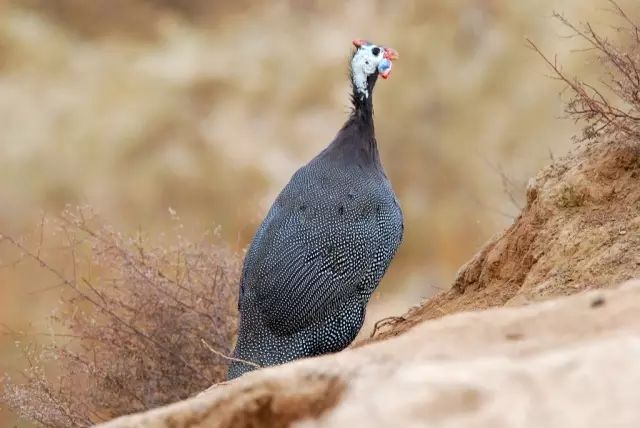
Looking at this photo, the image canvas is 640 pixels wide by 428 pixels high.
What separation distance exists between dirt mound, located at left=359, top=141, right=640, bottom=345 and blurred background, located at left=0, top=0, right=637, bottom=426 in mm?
4790

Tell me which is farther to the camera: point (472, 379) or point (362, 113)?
point (362, 113)

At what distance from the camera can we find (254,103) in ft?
29.7

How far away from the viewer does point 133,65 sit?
356 inches

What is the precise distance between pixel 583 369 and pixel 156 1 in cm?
806

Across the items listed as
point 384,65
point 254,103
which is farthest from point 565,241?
point 254,103

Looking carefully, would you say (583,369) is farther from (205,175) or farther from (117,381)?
(205,175)

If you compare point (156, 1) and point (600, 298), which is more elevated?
point (156, 1)

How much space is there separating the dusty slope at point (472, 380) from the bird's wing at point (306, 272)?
1.58m

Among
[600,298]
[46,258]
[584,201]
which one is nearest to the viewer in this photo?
[600,298]

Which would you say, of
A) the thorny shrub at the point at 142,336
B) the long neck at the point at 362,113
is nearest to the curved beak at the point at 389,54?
the long neck at the point at 362,113

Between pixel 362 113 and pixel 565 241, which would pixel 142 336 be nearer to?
pixel 362 113

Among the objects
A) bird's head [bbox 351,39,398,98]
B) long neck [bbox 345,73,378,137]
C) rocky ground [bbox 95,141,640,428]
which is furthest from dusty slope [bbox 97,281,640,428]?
bird's head [bbox 351,39,398,98]

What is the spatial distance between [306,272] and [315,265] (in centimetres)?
Result: 4

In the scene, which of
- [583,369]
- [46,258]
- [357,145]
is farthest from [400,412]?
[46,258]
